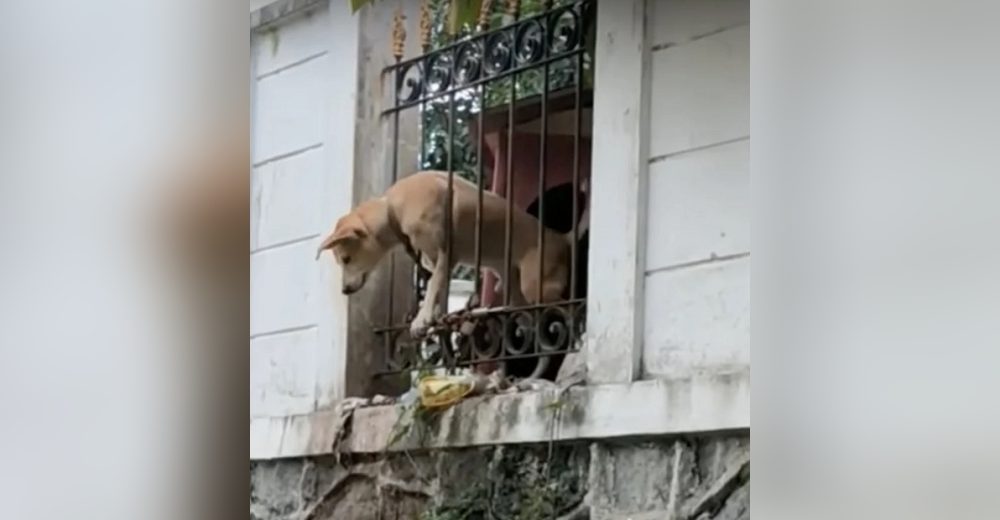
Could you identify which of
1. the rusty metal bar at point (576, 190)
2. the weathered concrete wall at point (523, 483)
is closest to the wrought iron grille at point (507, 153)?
the rusty metal bar at point (576, 190)

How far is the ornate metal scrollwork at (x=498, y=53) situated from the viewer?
119cm

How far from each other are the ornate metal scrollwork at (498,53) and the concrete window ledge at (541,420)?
36 cm

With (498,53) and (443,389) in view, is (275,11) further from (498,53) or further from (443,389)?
(443,389)

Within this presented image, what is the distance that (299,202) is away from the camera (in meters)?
1.30

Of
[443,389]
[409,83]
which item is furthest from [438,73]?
[443,389]

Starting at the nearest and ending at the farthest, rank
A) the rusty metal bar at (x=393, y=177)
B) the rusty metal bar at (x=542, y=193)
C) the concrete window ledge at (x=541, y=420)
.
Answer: the concrete window ledge at (x=541, y=420), the rusty metal bar at (x=542, y=193), the rusty metal bar at (x=393, y=177)

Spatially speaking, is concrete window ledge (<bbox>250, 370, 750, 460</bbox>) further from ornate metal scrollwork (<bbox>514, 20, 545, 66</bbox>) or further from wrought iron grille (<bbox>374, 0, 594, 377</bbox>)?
ornate metal scrollwork (<bbox>514, 20, 545, 66</bbox>)

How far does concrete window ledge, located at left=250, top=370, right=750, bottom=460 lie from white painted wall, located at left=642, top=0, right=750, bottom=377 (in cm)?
2

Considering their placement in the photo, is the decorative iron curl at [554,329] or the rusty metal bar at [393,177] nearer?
the decorative iron curl at [554,329]

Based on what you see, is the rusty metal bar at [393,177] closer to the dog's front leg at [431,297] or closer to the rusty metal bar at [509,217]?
the dog's front leg at [431,297]
